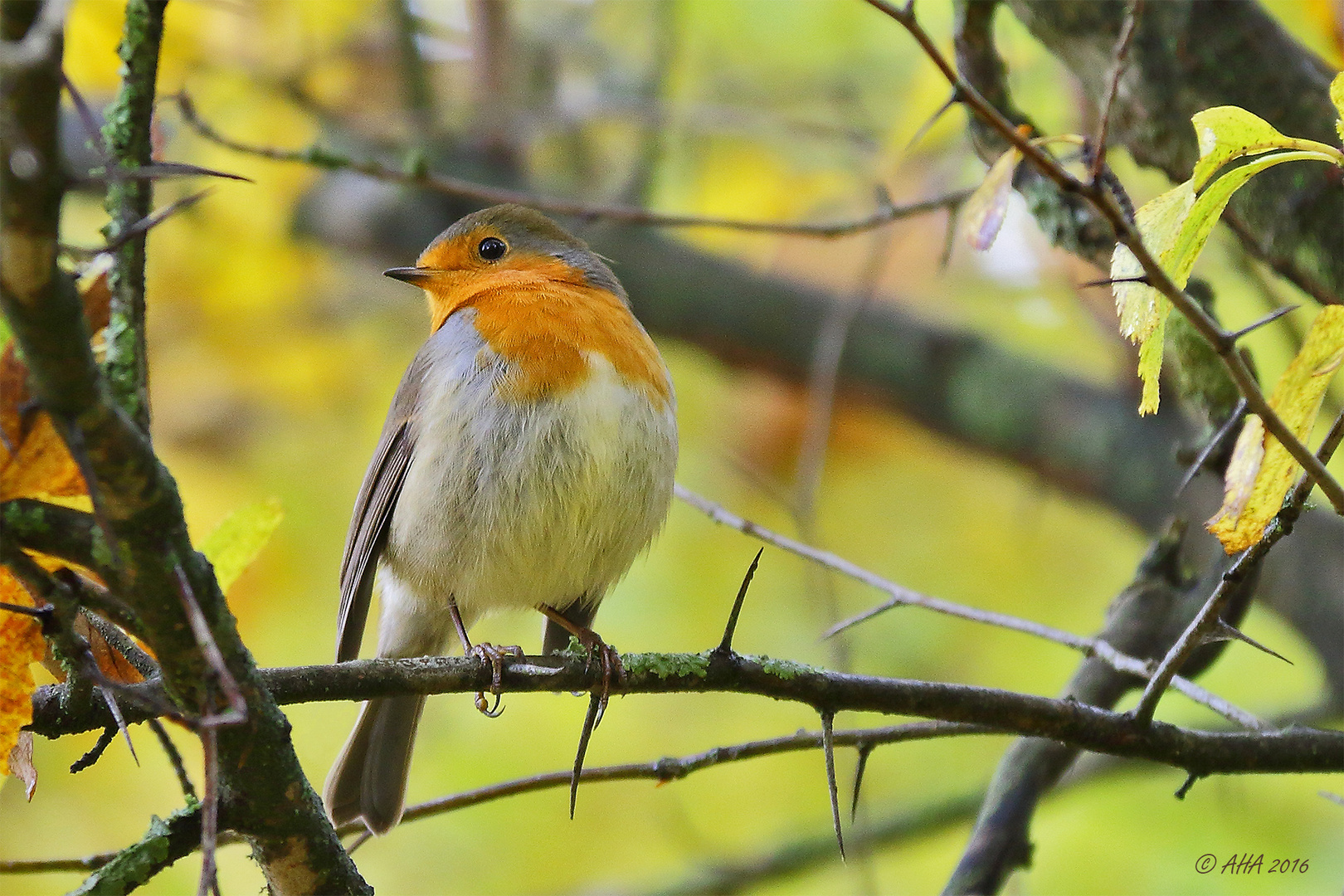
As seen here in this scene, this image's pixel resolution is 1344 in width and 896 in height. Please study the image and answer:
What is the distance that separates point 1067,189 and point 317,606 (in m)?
4.82

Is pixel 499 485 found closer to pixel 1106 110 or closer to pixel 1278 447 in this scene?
pixel 1278 447

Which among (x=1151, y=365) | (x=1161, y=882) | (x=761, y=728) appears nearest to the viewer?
(x=1151, y=365)

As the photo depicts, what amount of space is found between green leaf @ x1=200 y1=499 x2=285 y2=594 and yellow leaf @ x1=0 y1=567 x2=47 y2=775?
0.44 meters

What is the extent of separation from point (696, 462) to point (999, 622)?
11.6 feet

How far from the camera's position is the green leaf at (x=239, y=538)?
210 centimetres

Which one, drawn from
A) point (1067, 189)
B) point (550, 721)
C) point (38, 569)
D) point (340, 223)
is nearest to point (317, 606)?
point (550, 721)

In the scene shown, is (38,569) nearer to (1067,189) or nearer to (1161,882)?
(1067,189)

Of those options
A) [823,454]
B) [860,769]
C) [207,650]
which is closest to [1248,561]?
[860,769]

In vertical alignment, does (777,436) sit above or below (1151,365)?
above

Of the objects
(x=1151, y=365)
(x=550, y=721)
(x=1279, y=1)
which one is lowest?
(x=550, y=721)

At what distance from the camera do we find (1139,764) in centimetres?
364

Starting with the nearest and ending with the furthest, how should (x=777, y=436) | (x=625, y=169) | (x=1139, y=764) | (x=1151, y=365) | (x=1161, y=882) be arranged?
(x=1151, y=365), (x=1139, y=764), (x=1161, y=882), (x=777, y=436), (x=625, y=169)

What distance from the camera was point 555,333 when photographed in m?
3.50

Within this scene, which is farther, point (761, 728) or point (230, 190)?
point (230, 190)
